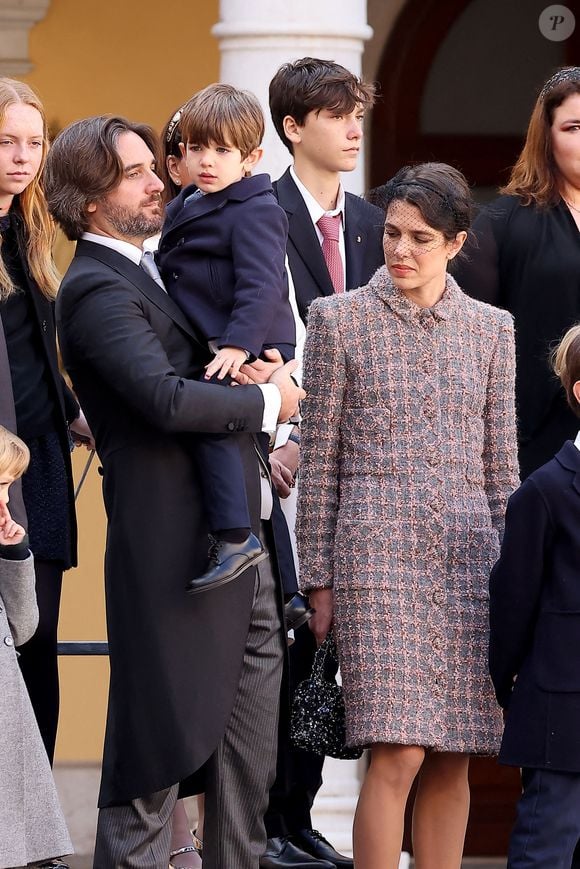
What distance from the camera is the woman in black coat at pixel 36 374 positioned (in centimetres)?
471

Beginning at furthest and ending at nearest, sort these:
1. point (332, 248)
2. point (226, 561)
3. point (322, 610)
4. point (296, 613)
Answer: point (332, 248) < point (296, 613) < point (322, 610) < point (226, 561)

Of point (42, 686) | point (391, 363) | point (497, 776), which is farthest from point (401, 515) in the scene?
point (497, 776)

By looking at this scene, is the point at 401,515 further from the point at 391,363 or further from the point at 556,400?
the point at 556,400

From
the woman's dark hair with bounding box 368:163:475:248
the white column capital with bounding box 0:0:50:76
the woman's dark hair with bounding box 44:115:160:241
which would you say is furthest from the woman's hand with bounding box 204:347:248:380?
the white column capital with bounding box 0:0:50:76

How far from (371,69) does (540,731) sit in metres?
3.84

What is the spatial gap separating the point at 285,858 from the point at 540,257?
1.70 metres

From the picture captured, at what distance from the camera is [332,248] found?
5.01m

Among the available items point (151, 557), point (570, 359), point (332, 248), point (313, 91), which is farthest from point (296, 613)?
point (313, 91)

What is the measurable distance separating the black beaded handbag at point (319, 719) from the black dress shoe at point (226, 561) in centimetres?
51

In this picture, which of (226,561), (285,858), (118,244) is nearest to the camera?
(226,561)

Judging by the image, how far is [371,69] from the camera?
7.42m

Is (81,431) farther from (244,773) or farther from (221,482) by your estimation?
(244,773)

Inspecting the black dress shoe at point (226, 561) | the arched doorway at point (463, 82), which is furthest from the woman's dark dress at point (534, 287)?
the arched doorway at point (463, 82)

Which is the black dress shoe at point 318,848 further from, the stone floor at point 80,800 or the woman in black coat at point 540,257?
the stone floor at point 80,800
